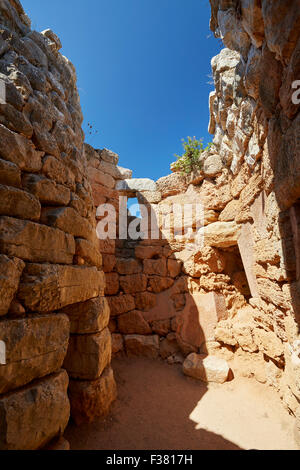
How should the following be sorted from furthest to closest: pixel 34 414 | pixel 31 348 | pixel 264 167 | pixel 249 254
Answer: pixel 249 254 → pixel 264 167 → pixel 31 348 → pixel 34 414

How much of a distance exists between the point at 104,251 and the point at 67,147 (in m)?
3.24

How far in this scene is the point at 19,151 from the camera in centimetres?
228

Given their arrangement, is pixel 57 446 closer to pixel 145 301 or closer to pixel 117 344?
pixel 117 344

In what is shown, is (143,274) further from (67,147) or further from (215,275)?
(67,147)

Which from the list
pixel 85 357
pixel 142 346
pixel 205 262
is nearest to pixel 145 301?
pixel 142 346

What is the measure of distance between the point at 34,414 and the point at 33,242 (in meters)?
1.47

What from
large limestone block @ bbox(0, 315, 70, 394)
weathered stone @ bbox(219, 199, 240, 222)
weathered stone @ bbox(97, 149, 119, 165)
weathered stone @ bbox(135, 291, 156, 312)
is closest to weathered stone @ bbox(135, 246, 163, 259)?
weathered stone @ bbox(135, 291, 156, 312)

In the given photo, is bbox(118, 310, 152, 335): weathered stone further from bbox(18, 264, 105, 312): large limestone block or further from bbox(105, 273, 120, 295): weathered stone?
bbox(18, 264, 105, 312): large limestone block

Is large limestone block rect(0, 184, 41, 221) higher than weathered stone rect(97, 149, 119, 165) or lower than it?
lower

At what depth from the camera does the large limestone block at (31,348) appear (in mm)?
1749

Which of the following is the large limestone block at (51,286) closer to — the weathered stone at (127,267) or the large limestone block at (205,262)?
the weathered stone at (127,267)

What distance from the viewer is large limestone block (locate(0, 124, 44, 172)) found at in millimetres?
2143

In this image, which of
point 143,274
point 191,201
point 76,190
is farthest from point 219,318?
point 76,190

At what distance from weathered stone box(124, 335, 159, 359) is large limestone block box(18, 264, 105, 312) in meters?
3.05
